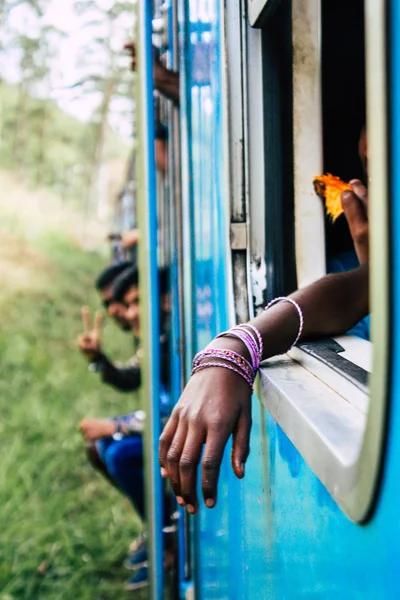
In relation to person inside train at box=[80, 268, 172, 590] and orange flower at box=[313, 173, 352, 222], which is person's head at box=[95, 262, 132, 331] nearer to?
person inside train at box=[80, 268, 172, 590]

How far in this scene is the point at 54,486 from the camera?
17.0 ft

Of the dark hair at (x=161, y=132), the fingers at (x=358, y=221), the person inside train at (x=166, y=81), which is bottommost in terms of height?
the fingers at (x=358, y=221)

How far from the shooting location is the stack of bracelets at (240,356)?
1.14 meters

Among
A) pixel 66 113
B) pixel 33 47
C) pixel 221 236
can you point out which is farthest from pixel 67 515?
pixel 66 113

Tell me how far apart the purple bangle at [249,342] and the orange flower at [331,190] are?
36 centimetres

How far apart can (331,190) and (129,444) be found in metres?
2.79

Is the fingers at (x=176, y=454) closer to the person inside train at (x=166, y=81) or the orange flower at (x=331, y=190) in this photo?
the orange flower at (x=331, y=190)

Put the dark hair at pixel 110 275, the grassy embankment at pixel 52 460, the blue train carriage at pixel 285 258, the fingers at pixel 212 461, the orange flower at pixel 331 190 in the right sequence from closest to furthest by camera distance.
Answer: the blue train carriage at pixel 285 258 → the fingers at pixel 212 461 → the orange flower at pixel 331 190 → the grassy embankment at pixel 52 460 → the dark hair at pixel 110 275

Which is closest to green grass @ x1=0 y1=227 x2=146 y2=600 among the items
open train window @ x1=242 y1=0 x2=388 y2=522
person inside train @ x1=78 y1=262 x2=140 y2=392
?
person inside train @ x1=78 y1=262 x2=140 y2=392

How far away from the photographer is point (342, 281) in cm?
129

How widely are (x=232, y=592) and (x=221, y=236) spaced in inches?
31.8

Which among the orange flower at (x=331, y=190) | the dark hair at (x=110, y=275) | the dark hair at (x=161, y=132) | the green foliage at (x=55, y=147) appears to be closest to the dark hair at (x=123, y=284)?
the dark hair at (x=110, y=275)

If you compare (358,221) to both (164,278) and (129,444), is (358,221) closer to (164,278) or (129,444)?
(164,278)

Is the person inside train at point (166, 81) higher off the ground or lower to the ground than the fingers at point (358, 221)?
higher
